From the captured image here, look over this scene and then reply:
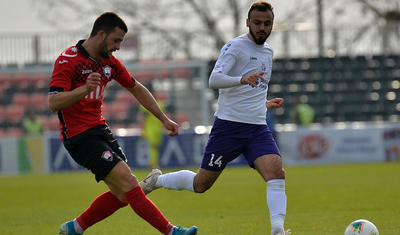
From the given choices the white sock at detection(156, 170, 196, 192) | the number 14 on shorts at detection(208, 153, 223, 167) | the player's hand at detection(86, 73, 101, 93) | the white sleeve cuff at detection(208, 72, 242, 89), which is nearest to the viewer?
the player's hand at detection(86, 73, 101, 93)

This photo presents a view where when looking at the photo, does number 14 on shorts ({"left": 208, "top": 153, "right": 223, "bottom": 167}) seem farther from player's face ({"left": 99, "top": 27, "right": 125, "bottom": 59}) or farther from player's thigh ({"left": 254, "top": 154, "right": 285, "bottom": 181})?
player's face ({"left": 99, "top": 27, "right": 125, "bottom": 59})

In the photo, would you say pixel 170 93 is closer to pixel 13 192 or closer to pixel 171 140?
pixel 171 140

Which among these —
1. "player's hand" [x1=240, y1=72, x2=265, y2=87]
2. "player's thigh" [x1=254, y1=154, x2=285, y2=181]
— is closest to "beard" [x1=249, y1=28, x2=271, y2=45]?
"player's hand" [x1=240, y1=72, x2=265, y2=87]

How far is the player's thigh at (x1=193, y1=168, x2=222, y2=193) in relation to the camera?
8.34 meters

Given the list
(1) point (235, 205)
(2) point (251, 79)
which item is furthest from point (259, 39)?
(1) point (235, 205)

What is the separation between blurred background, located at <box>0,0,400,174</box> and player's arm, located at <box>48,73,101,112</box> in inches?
707

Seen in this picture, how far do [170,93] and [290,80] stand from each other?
605cm

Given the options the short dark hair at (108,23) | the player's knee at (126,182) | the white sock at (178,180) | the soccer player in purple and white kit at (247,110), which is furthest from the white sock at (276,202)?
the short dark hair at (108,23)

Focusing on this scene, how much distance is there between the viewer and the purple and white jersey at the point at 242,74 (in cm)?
805

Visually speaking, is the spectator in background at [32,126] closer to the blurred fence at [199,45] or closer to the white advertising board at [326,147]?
the blurred fence at [199,45]

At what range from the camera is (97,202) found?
7.84 metres

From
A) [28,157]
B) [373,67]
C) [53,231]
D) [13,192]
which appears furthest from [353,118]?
[53,231]

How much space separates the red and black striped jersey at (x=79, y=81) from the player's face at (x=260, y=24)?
140 centimetres

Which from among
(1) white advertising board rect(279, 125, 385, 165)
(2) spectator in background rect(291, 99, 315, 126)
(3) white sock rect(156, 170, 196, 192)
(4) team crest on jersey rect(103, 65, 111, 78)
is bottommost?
(1) white advertising board rect(279, 125, 385, 165)
